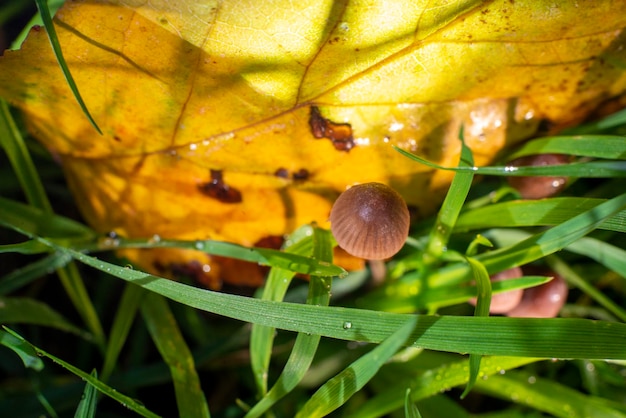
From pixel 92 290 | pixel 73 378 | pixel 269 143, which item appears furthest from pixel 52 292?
pixel 269 143

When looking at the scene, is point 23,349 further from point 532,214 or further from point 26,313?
point 532,214

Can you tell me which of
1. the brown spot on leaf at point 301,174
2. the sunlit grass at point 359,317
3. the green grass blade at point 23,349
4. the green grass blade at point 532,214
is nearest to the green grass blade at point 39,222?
the sunlit grass at point 359,317

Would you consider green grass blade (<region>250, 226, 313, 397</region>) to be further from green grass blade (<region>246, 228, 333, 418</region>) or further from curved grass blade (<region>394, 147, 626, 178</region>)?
curved grass blade (<region>394, 147, 626, 178</region>)

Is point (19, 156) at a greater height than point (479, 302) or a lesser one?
greater

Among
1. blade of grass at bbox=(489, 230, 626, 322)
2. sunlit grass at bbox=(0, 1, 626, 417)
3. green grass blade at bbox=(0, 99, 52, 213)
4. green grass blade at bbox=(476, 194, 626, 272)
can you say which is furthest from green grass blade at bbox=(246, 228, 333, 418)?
green grass blade at bbox=(0, 99, 52, 213)

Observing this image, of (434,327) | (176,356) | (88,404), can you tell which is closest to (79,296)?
(176,356)
